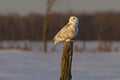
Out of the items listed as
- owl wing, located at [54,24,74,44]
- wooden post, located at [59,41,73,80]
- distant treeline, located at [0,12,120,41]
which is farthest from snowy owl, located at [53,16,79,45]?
distant treeline, located at [0,12,120,41]

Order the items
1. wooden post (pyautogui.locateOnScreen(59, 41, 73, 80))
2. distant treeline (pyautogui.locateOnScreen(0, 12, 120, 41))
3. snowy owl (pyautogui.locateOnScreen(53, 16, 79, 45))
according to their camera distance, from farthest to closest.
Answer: distant treeline (pyautogui.locateOnScreen(0, 12, 120, 41)), snowy owl (pyautogui.locateOnScreen(53, 16, 79, 45)), wooden post (pyautogui.locateOnScreen(59, 41, 73, 80))

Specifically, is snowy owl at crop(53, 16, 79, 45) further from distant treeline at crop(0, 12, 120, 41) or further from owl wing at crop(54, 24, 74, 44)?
distant treeline at crop(0, 12, 120, 41)

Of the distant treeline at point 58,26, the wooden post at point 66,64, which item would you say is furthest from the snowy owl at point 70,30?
the distant treeline at point 58,26

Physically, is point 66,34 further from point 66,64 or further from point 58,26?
point 58,26

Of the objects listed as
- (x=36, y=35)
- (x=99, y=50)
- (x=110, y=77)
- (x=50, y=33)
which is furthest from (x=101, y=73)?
(x=36, y=35)

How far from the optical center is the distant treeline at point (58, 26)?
46.9 metres

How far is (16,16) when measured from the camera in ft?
170

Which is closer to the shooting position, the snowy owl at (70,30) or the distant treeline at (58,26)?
the snowy owl at (70,30)

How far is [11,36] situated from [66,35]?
3507 centimetres

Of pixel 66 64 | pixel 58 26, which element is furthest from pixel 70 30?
pixel 58 26

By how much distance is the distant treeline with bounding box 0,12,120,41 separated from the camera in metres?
46.9

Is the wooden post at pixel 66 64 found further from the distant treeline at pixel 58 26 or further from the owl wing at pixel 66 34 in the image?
the distant treeline at pixel 58 26

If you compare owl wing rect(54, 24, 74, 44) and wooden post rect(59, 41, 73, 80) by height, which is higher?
owl wing rect(54, 24, 74, 44)

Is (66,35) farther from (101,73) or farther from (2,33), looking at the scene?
(2,33)
